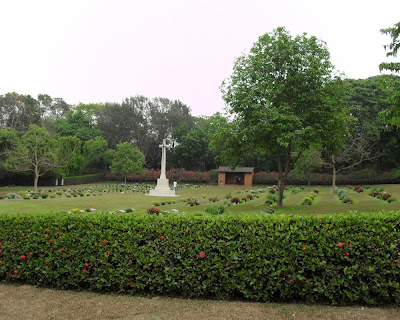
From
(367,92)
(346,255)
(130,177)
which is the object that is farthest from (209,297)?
(130,177)

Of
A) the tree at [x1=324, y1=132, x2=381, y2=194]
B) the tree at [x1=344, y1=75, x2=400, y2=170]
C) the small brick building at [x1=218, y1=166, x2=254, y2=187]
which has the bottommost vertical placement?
the small brick building at [x1=218, y1=166, x2=254, y2=187]

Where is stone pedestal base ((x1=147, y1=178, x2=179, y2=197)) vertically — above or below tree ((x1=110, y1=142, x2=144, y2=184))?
below

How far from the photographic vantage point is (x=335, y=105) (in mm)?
18312

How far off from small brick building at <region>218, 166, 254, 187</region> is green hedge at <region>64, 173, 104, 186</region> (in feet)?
73.7

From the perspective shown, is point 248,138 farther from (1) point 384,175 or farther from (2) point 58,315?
(1) point 384,175

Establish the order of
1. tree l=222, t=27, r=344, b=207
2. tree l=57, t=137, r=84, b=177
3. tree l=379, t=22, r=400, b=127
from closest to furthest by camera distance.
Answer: tree l=379, t=22, r=400, b=127 → tree l=222, t=27, r=344, b=207 → tree l=57, t=137, r=84, b=177

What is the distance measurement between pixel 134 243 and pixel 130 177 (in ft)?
179

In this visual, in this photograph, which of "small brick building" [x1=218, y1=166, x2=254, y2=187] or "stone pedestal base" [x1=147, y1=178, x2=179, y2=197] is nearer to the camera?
"stone pedestal base" [x1=147, y1=178, x2=179, y2=197]

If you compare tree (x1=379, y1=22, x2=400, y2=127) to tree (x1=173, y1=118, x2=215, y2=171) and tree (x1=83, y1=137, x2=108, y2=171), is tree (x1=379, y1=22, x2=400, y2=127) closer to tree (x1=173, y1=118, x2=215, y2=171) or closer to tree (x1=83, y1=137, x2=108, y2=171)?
tree (x1=173, y1=118, x2=215, y2=171)

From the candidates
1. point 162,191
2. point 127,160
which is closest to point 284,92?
point 162,191

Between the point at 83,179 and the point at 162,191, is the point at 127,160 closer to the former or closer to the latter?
the point at 83,179

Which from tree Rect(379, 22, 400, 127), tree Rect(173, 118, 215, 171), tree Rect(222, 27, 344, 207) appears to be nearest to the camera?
tree Rect(379, 22, 400, 127)

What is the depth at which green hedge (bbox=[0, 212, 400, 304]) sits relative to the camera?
5121 mm

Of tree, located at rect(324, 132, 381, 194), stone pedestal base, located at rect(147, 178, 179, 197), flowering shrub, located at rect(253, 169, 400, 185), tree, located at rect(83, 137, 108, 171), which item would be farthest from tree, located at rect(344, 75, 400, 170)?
tree, located at rect(83, 137, 108, 171)
